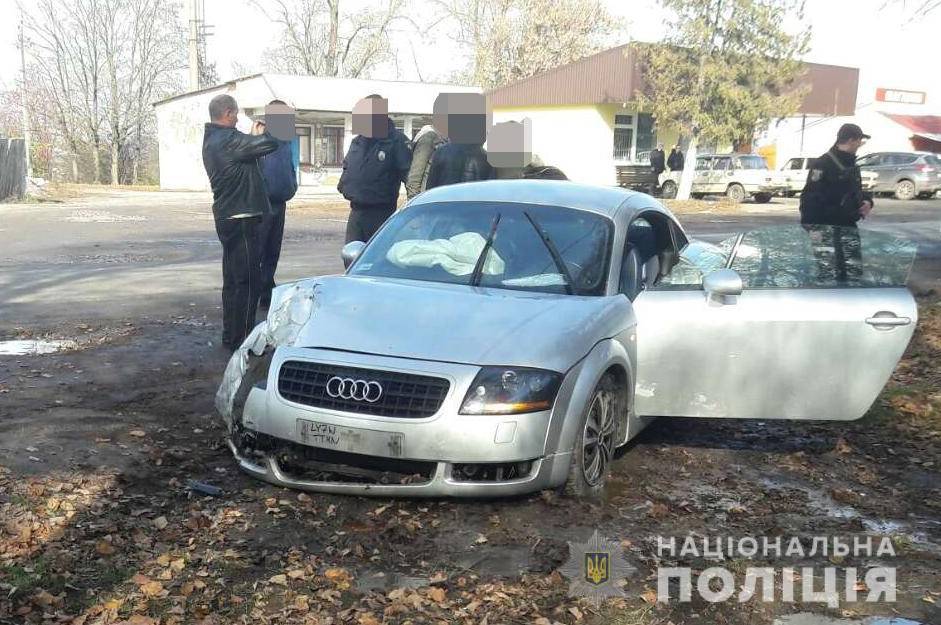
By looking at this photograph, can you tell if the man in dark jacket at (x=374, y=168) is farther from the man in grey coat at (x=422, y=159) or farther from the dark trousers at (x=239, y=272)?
the dark trousers at (x=239, y=272)

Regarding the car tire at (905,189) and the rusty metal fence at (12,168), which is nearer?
the rusty metal fence at (12,168)

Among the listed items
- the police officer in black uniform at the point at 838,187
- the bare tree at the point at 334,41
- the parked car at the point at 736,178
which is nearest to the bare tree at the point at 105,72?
the bare tree at the point at 334,41

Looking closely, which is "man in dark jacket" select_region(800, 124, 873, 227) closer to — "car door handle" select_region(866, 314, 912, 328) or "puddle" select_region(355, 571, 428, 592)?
"car door handle" select_region(866, 314, 912, 328)

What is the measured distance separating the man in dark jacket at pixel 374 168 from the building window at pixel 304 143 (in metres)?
32.4

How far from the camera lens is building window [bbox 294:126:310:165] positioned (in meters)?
40.1

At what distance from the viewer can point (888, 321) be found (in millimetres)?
4953

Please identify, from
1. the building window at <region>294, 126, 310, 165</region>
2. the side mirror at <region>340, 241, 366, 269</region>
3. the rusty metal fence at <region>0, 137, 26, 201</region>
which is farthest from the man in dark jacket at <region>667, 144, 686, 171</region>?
the side mirror at <region>340, 241, 366, 269</region>

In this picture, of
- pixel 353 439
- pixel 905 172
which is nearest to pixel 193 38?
pixel 905 172

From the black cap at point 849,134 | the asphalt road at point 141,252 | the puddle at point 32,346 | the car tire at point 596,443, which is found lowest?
the asphalt road at point 141,252

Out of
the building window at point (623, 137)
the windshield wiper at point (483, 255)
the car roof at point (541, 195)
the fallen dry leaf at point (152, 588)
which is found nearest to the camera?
the fallen dry leaf at point (152, 588)

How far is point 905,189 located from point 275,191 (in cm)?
2975

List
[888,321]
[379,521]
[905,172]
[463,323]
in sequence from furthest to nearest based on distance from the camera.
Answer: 1. [905,172]
2. [888,321]
3. [463,323]
4. [379,521]

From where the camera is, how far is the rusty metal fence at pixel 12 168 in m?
26.2

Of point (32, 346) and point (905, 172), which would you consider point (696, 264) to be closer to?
point (32, 346)
